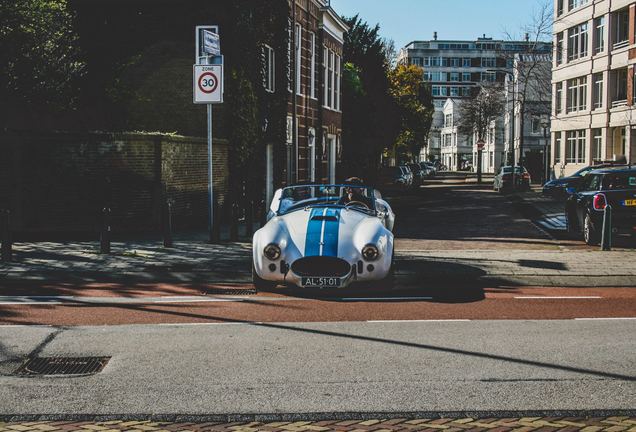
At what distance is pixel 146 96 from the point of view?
23812 millimetres

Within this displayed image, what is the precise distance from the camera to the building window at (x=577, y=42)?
183 feet

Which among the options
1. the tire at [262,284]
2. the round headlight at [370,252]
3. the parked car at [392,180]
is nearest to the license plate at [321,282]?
the round headlight at [370,252]

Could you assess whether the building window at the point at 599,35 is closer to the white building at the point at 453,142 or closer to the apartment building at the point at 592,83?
the apartment building at the point at 592,83

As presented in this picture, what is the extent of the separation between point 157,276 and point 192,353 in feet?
18.0

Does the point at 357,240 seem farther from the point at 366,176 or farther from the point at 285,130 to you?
the point at 366,176

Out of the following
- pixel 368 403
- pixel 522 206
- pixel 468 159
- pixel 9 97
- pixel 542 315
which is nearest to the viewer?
pixel 368 403

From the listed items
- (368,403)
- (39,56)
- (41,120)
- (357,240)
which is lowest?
(368,403)

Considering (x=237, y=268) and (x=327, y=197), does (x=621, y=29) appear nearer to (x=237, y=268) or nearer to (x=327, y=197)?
(x=327, y=197)

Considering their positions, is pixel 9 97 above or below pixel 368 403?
above

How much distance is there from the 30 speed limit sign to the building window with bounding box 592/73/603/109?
141 feet

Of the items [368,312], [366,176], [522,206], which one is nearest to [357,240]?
[368,312]

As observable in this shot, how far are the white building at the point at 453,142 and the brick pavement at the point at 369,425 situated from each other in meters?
122

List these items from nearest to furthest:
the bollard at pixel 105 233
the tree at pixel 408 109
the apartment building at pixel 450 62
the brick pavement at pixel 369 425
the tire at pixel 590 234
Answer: the brick pavement at pixel 369 425
the bollard at pixel 105 233
the tire at pixel 590 234
the tree at pixel 408 109
the apartment building at pixel 450 62

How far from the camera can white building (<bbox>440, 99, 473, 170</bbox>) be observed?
130 m
